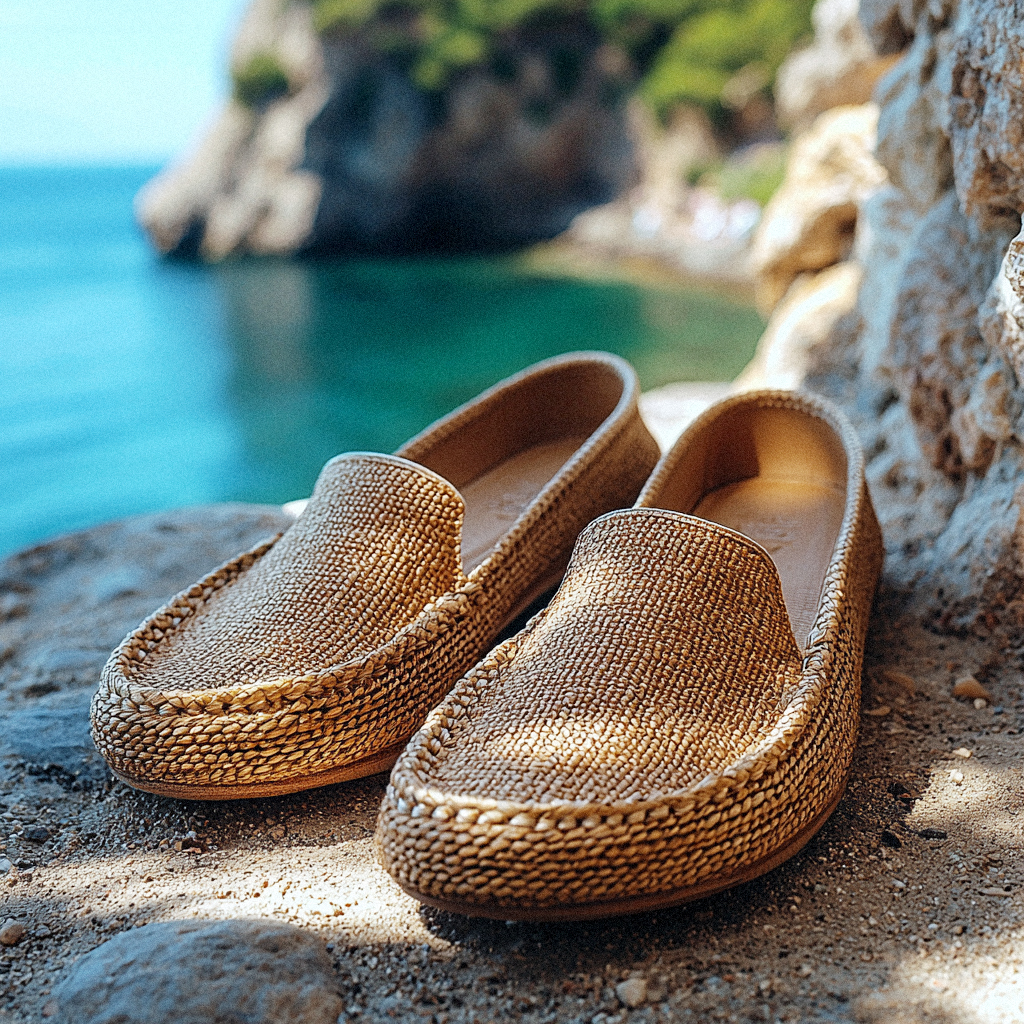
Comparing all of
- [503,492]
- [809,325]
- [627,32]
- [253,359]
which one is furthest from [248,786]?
[627,32]

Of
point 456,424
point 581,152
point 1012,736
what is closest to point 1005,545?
point 1012,736

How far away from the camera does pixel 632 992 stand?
1.06 m

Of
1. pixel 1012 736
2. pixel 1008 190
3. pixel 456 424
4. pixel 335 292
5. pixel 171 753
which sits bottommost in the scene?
pixel 335 292

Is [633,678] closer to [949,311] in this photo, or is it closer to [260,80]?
[949,311]

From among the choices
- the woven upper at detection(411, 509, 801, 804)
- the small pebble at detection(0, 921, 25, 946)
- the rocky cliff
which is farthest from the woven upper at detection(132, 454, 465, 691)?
the rocky cliff

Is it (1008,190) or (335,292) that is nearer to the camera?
(1008,190)

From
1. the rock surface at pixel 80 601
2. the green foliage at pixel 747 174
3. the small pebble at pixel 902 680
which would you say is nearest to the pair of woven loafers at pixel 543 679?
the small pebble at pixel 902 680

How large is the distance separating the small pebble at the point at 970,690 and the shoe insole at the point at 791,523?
27 cm

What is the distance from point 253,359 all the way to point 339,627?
835 cm

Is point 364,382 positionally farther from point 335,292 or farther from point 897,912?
point 897,912

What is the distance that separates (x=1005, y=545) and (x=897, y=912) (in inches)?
32.9

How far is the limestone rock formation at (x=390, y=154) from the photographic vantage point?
17875mm

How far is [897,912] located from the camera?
1182 mm

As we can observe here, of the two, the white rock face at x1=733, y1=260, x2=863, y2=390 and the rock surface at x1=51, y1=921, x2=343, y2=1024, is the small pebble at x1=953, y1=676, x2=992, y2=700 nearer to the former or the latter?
the rock surface at x1=51, y1=921, x2=343, y2=1024
